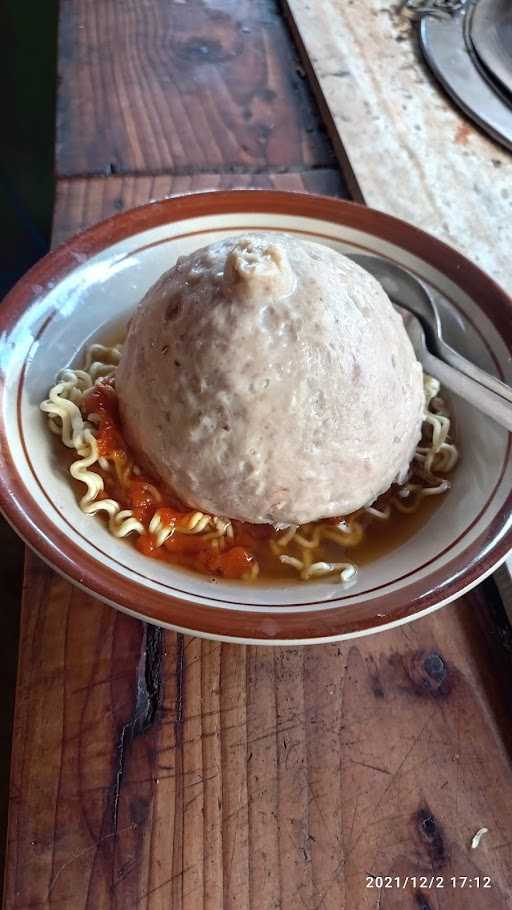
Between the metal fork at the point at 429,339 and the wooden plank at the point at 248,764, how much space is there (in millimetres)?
346

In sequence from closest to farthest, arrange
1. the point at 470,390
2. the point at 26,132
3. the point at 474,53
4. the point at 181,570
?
the point at 181,570 < the point at 470,390 < the point at 474,53 < the point at 26,132

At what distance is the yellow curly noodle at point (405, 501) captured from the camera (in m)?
1.13

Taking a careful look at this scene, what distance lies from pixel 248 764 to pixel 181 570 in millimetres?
272

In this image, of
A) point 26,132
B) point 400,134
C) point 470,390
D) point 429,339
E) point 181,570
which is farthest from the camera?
point 26,132

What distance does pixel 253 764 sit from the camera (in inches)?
36.9

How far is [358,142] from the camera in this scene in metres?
1.79

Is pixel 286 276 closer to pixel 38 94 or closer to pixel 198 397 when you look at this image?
pixel 198 397

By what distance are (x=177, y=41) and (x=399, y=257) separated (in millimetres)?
1206

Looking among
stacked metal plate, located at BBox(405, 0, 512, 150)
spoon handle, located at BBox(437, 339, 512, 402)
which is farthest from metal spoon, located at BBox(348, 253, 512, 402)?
stacked metal plate, located at BBox(405, 0, 512, 150)

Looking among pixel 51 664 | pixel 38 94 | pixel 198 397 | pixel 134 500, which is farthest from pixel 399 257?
pixel 38 94

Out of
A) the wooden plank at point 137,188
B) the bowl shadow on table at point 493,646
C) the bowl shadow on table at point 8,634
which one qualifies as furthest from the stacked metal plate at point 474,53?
the bowl shadow on table at point 8,634

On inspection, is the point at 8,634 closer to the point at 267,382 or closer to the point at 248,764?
the point at 248,764

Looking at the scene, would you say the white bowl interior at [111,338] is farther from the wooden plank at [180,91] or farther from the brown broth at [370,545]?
the wooden plank at [180,91]

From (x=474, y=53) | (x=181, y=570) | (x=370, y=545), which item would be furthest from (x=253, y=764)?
(x=474, y=53)
